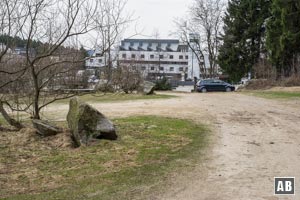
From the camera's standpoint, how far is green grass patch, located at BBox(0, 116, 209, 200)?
19.7 feet

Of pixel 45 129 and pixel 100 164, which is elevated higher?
pixel 45 129

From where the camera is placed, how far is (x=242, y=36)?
4756 centimetres

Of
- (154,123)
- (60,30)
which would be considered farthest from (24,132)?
(154,123)

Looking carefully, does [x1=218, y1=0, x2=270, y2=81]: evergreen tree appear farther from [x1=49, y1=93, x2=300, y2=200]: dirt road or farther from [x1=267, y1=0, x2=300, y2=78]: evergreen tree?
[x1=49, y1=93, x2=300, y2=200]: dirt road

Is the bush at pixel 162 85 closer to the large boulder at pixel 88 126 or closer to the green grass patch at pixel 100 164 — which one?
the green grass patch at pixel 100 164

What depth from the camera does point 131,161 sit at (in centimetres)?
762

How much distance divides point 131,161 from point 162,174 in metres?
1.03

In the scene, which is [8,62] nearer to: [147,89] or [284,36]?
[147,89]

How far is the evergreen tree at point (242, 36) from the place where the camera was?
4619 cm

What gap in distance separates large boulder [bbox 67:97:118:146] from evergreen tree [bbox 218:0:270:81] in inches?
1560

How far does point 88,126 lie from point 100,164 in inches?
79.0

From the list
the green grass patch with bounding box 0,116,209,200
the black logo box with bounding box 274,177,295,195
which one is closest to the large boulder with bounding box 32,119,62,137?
the green grass patch with bounding box 0,116,209,200

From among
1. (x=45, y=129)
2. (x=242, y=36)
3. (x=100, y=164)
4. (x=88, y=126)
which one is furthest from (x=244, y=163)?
(x=242, y=36)

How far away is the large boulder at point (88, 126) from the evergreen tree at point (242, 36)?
1560 inches
